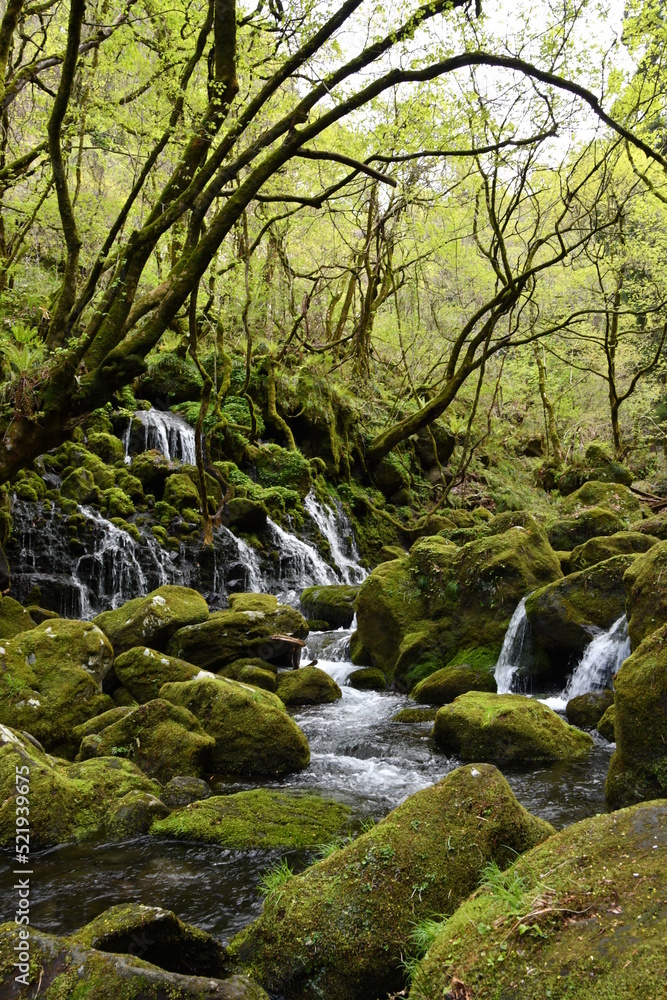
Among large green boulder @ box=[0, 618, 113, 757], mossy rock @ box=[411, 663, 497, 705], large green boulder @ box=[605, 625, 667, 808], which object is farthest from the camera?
mossy rock @ box=[411, 663, 497, 705]

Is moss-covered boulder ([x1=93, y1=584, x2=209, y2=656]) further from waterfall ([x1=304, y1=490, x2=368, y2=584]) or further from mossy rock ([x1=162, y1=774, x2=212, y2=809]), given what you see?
waterfall ([x1=304, y1=490, x2=368, y2=584])

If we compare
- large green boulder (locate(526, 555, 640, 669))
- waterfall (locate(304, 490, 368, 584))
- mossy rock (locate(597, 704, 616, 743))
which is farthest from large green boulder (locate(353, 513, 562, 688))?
waterfall (locate(304, 490, 368, 584))

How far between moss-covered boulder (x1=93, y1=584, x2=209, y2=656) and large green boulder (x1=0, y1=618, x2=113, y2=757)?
3.77 feet

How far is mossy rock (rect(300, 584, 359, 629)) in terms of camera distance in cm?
1338

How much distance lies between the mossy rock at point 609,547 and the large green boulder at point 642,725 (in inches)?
199

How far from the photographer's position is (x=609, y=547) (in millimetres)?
10359

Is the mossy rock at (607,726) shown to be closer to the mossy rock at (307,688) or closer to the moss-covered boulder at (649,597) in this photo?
the moss-covered boulder at (649,597)

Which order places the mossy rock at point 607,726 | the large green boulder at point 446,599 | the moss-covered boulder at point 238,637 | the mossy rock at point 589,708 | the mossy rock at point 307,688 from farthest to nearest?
the large green boulder at point 446,599 < the moss-covered boulder at point 238,637 < the mossy rock at point 307,688 < the mossy rock at point 589,708 < the mossy rock at point 607,726

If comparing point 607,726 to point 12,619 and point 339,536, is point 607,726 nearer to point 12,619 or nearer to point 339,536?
point 12,619

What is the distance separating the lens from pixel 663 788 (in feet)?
15.8

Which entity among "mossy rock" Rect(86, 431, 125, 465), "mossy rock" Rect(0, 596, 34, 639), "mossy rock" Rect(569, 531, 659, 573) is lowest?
"mossy rock" Rect(0, 596, 34, 639)

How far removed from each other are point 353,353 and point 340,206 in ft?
16.7

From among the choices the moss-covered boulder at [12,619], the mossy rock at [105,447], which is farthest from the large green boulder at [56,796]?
the mossy rock at [105,447]

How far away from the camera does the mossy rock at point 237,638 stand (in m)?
9.59
